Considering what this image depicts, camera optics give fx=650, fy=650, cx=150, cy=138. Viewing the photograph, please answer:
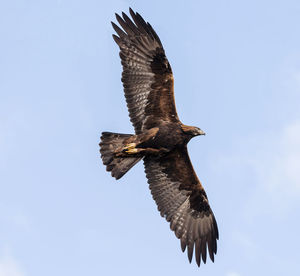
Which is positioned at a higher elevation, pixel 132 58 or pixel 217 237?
pixel 132 58

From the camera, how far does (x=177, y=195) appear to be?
15.9 metres

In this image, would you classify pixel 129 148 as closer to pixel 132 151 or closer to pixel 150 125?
pixel 132 151

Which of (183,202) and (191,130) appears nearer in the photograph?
(191,130)

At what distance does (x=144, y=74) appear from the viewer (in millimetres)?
15117

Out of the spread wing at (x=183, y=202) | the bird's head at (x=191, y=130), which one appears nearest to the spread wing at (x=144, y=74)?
the bird's head at (x=191, y=130)

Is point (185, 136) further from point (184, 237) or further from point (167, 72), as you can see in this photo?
point (184, 237)

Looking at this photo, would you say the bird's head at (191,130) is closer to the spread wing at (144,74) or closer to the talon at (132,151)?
the spread wing at (144,74)

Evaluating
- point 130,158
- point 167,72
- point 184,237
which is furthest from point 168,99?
point 184,237

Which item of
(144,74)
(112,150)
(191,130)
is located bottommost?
(112,150)

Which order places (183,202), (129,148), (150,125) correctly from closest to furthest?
1. (129,148)
2. (150,125)
3. (183,202)

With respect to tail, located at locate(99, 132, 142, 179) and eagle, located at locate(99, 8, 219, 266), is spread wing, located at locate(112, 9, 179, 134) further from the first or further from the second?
tail, located at locate(99, 132, 142, 179)

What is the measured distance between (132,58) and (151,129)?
173cm

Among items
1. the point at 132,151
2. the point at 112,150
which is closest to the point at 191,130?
the point at 132,151

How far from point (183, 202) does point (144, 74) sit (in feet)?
10.9
